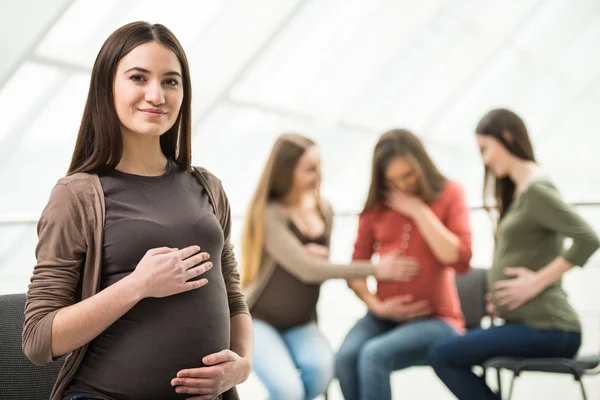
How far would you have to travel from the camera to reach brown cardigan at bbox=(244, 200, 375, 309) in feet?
9.00

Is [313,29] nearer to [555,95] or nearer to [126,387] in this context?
[126,387]

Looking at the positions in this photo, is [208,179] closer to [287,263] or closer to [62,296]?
[62,296]

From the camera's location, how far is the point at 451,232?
2805 millimetres

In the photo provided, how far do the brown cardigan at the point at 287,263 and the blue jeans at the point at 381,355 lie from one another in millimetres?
257

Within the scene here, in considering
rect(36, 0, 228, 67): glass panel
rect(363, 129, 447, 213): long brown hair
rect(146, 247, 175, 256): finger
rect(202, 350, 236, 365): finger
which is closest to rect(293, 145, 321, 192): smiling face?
rect(363, 129, 447, 213): long brown hair

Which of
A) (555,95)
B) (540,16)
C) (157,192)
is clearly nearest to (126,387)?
(157,192)

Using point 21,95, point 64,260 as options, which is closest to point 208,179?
point 64,260

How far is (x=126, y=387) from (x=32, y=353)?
0.60 ft

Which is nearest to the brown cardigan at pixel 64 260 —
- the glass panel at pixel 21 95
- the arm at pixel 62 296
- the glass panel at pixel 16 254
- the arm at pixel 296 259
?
the arm at pixel 62 296

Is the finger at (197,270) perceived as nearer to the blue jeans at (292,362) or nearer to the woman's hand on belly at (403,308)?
the blue jeans at (292,362)

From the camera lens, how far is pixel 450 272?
→ 9.32 feet

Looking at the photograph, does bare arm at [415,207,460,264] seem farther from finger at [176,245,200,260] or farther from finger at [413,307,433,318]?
finger at [176,245,200,260]

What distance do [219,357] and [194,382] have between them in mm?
76

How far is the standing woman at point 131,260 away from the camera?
4.30 feet
